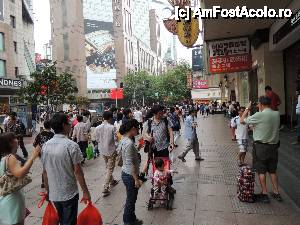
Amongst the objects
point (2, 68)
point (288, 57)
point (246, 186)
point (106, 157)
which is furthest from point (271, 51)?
point (2, 68)

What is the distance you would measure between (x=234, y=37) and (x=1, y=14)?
29262 mm

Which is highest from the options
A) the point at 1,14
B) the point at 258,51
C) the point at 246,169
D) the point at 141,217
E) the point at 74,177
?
the point at 1,14

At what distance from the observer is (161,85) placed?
70.9 meters

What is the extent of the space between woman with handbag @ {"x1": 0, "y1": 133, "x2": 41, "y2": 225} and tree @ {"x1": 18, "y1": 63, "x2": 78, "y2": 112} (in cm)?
1661

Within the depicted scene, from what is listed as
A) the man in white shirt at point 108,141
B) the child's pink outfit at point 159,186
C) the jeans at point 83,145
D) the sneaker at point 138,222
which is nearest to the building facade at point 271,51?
the jeans at point 83,145

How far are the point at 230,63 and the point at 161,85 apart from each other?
5407 centimetres

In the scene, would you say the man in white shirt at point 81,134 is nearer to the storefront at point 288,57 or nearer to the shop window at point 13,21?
the storefront at point 288,57

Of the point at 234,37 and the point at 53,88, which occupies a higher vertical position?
the point at 234,37

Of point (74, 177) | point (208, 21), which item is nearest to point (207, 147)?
point (208, 21)

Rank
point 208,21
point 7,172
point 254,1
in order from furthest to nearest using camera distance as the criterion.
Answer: point 208,21, point 254,1, point 7,172

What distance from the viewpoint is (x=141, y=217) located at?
19.4ft

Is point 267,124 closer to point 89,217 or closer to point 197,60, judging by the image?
point 89,217

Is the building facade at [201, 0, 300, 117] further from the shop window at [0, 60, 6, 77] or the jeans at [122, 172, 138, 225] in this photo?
the shop window at [0, 60, 6, 77]

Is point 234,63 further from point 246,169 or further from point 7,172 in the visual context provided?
point 7,172
